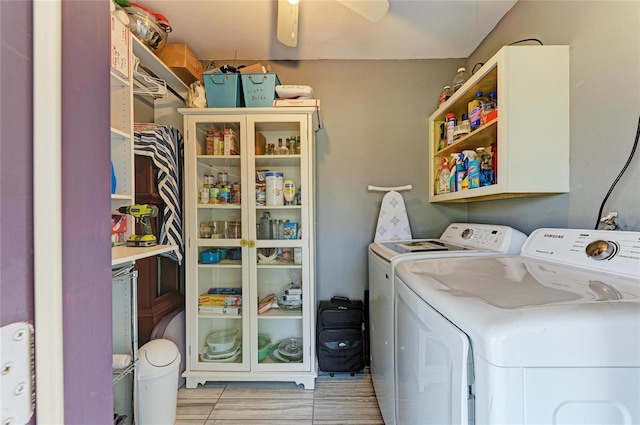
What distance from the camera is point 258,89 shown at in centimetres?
189

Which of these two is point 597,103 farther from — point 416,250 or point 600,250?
point 416,250

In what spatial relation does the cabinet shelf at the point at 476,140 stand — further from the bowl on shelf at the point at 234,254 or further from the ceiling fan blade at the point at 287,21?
the bowl on shelf at the point at 234,254

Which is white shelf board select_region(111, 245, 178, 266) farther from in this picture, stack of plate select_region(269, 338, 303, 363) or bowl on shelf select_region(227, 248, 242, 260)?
stack of plate select_region(269, 338, 303, 363)

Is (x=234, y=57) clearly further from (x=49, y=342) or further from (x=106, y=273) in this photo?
(x=49, y=342)

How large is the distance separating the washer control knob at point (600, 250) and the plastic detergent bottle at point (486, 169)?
58cm

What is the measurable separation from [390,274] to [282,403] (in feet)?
3.77

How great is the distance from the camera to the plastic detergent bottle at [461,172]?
172cm

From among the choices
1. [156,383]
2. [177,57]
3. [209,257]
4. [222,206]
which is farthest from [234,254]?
[177,57]

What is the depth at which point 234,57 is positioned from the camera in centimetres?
220

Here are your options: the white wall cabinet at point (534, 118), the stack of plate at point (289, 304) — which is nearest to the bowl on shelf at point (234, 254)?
the stack of plate at point (289, 304)

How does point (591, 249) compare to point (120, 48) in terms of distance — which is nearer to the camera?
point (591, 249)

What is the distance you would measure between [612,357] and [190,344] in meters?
2.08

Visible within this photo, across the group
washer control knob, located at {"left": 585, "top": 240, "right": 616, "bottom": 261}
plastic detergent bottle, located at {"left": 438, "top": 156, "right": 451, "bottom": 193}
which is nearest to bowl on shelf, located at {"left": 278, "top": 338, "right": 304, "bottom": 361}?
plastic detergent bottle, located at {"left": 438, "top": 156, "right": 451, "bottom": 193}

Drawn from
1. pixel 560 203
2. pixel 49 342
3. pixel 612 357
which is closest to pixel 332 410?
pixel 612 357
